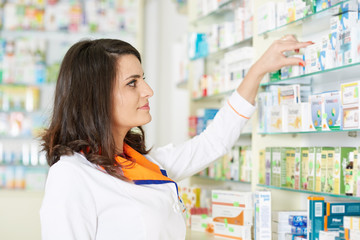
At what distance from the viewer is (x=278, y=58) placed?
280 centimetres

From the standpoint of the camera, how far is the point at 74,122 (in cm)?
215

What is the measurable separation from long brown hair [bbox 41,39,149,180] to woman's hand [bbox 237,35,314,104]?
867 millimetres

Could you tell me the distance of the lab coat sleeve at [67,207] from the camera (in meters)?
1.93

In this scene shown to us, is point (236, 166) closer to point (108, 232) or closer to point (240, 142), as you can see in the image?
point (240, 142)

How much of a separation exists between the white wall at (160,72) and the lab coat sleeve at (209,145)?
4.02 metres

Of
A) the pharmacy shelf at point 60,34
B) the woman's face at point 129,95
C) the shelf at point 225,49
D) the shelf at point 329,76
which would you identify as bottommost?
the woman's face at point 129,95

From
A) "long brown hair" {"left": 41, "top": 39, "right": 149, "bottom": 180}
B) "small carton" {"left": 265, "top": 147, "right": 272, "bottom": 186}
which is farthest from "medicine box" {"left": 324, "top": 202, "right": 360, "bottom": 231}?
"long brown hair" {"left": 41, "top": 39, "right": 149, "bottom": 180}

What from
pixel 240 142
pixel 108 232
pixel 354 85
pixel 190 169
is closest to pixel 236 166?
pixel 240 142

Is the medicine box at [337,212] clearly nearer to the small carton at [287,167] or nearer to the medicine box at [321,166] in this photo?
the medicine box at [321,166]

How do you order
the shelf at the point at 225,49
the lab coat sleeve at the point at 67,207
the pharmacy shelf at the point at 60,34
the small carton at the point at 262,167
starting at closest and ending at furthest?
the lab coat sleeve at the point at 67,207 → the small carton at the point at 262,167 → the shelf at the point at 225,49 → the pharmacy shelf at the point at 60,34

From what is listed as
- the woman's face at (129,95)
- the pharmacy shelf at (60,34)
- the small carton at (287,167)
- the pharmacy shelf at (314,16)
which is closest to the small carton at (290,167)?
the small carton at (287,167)

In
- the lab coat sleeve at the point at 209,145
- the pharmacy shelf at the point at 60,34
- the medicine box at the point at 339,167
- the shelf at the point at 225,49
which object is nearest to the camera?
the medicine box at the point at 339,167

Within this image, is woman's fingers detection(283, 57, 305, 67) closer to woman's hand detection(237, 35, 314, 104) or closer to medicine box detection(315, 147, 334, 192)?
woman's hand detection(237, 35, 314, 104)

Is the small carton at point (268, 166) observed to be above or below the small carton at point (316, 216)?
above
